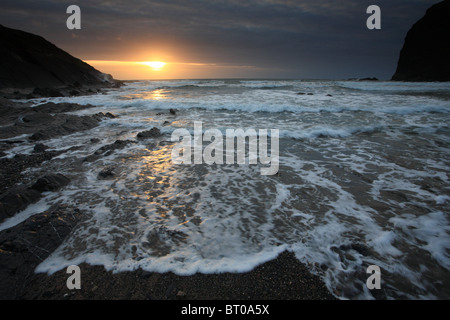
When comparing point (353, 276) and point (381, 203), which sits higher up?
point (381, 203)

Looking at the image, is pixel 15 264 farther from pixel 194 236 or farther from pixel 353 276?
pixel 353 276

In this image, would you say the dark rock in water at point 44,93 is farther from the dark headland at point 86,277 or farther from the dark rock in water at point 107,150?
the dark headland at point 86,277

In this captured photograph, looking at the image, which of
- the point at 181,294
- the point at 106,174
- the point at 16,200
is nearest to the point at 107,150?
the point at 106,174

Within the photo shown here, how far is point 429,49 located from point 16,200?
8048 centimetres

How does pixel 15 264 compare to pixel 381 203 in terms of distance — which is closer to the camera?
pixel 15 264

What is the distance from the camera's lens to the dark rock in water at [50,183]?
3.97 meters

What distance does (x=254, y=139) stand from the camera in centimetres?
780

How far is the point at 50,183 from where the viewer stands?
13.4ft

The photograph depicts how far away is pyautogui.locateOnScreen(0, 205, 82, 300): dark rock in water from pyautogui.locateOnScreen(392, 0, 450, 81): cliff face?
7069cm

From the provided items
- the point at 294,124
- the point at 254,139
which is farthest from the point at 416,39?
the point at 254,139

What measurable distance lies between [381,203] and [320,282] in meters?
2.36

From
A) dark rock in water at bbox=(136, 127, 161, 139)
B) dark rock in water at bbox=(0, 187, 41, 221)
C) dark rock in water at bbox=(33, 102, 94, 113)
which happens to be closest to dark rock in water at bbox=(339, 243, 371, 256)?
dark rock in water at bbox=(0, 187, 41, 221)
